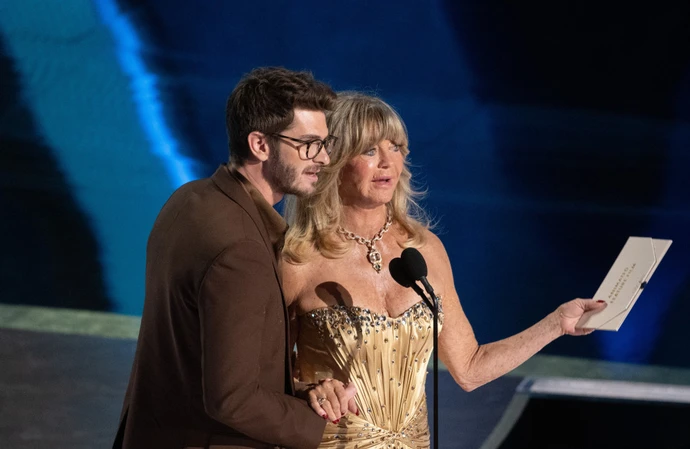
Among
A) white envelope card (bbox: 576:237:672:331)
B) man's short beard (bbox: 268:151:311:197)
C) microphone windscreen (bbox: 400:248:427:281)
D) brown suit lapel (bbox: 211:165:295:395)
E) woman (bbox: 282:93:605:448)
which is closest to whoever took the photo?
brown suit lapel (bbox: 211:165:295:395)

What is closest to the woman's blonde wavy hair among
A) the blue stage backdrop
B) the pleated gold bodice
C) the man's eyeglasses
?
the pleated gold bodice

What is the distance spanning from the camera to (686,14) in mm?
3957

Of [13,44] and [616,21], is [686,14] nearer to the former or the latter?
[616,21]

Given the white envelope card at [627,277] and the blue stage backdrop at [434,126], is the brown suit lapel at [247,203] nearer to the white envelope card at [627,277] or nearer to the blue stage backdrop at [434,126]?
the white envelope card at [627,277]

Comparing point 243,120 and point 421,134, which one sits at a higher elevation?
point 421,134

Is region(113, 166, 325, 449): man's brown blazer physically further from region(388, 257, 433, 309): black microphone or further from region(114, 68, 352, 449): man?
region(388, 257, 433, 309): black microphone

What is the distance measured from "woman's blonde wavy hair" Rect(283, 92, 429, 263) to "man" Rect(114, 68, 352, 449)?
1.76 ft

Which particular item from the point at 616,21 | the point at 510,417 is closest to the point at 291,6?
the point at 616,21

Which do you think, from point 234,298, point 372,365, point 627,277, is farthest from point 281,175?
point 627,277

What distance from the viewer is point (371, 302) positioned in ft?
7.39

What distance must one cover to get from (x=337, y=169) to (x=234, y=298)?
0.92 metres

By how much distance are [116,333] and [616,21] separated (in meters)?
2.90

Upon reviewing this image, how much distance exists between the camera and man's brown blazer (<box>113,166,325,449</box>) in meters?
1.43

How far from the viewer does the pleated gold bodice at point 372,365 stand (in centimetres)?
218
